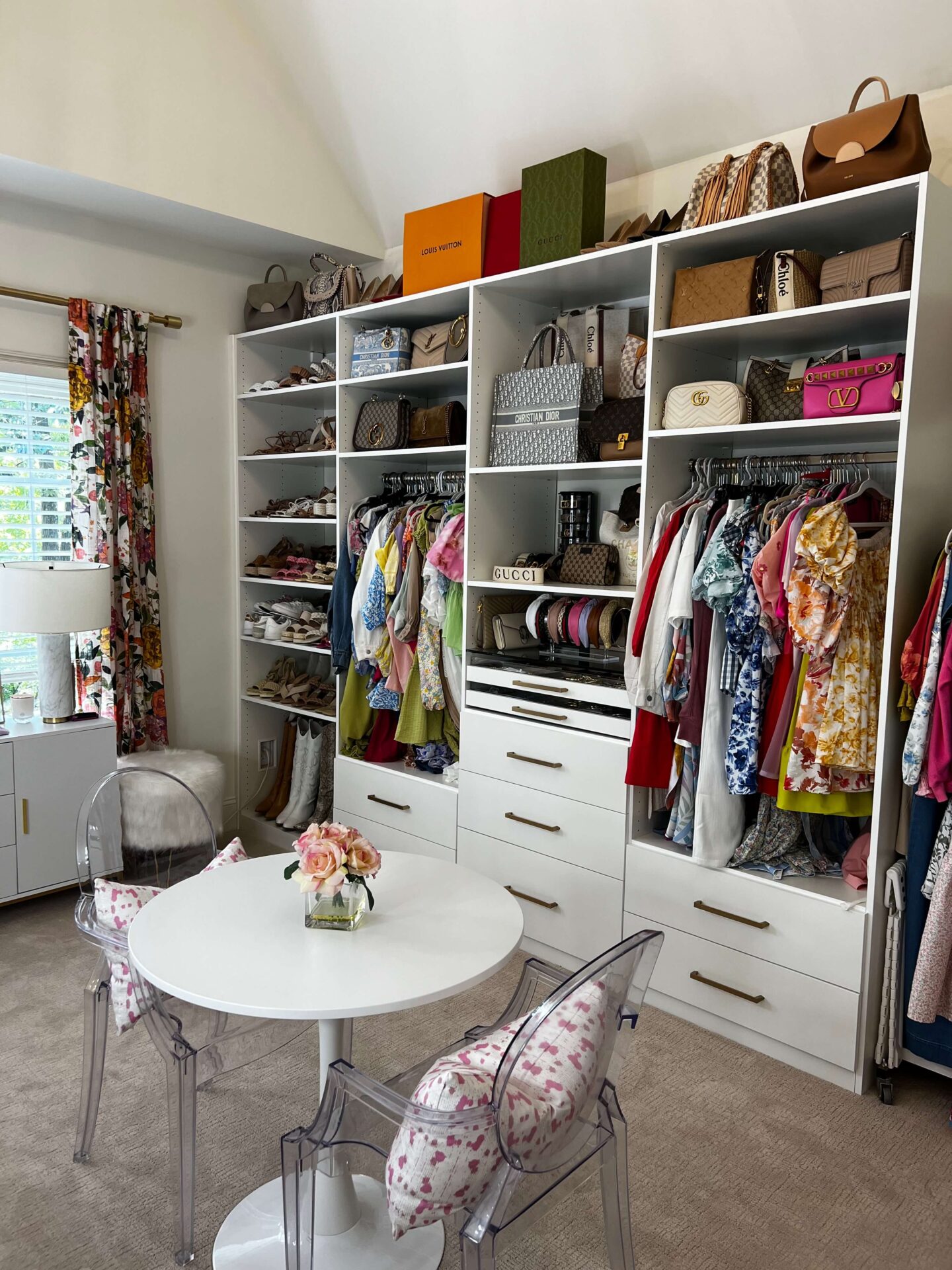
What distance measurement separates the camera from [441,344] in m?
3.56

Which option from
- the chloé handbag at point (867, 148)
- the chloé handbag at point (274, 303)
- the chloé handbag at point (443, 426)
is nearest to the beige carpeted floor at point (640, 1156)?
the chloé handbag at point (443, 426)

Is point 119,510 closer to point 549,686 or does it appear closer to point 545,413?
point 545,413

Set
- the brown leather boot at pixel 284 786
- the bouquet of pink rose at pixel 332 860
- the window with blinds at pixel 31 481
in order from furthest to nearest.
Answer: the brown leather boot at pixel 284 786 → the window with blinds at pixel 31 481 → the bouquet of pink rose at pixel 332 860

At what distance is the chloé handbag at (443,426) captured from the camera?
353 centimetres

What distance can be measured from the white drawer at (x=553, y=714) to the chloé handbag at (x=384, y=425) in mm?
1032

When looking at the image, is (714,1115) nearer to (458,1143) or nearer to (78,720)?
(458,1143)

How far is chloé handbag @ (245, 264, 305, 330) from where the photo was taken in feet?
13.8

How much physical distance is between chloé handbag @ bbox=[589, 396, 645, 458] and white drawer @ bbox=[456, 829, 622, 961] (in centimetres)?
136

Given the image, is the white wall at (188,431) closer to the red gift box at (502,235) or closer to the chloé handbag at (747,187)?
the red gift box at (502,235)

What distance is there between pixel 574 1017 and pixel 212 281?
12.6 feet

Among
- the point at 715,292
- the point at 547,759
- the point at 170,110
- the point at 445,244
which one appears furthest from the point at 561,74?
the point at 547,759

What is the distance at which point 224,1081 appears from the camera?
8.28 ft

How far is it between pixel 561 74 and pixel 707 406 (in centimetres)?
136

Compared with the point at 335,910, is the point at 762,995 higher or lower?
lower
